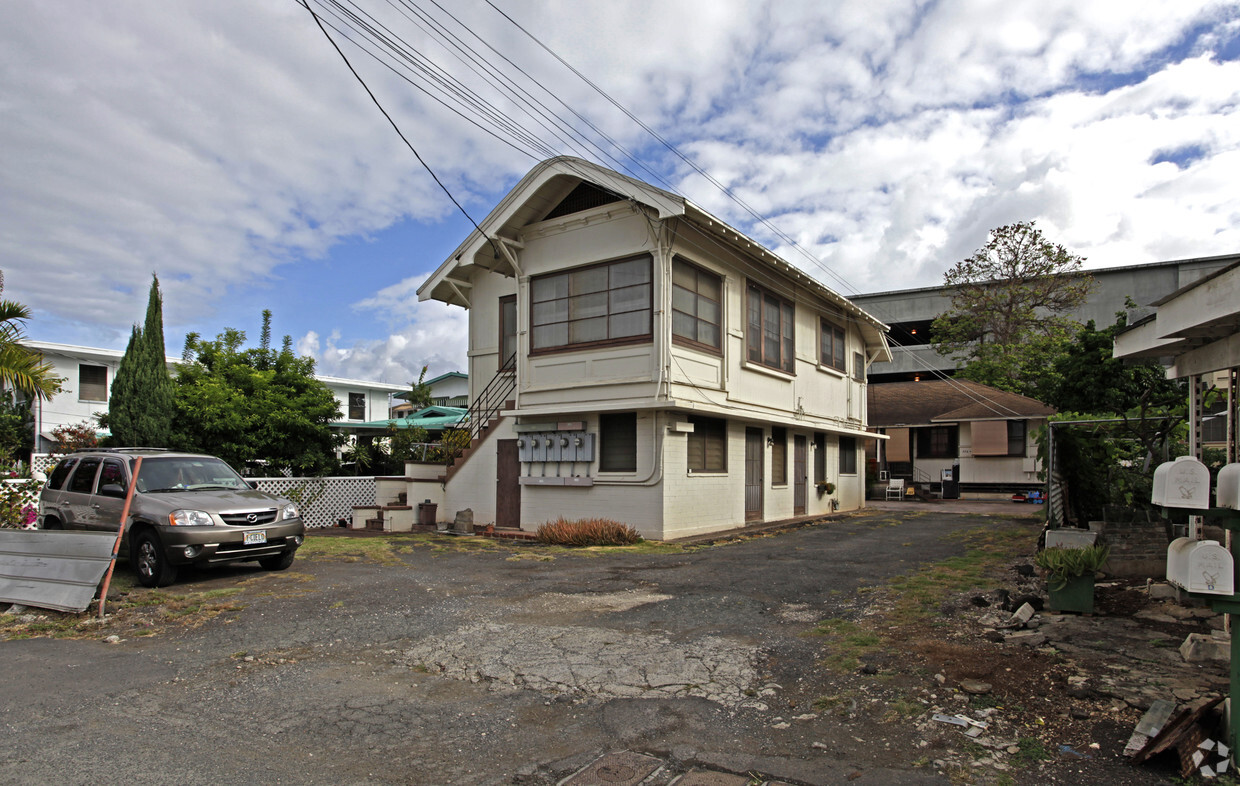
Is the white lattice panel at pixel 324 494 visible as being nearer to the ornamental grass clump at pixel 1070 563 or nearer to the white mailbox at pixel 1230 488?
the ornamental grass clump at pixel 1070 563

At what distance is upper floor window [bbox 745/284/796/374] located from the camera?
1662 cm

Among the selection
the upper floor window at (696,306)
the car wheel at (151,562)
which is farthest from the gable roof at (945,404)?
the car wheel at (151,562)

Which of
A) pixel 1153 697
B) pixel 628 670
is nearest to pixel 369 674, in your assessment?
pixel 628 670

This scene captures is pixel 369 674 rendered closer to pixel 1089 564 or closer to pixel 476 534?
pixel 1089 564

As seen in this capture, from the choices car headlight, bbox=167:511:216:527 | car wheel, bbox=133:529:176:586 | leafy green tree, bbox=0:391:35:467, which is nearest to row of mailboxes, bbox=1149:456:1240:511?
car headlight, bbox=167:511:216:527

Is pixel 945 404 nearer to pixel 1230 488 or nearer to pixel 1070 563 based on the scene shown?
pixel 1070 563

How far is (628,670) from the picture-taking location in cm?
554

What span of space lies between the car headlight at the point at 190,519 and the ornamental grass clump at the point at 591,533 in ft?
20.9

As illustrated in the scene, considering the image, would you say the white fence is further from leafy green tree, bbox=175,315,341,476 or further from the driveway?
the driveway

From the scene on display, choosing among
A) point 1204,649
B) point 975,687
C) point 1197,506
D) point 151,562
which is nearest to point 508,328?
point 151,562

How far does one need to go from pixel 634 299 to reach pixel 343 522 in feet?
31.2

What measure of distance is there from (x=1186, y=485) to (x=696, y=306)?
A: 11.1 meters

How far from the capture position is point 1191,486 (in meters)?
3.85

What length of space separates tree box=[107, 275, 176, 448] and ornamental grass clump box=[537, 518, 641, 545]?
10.1 meters
